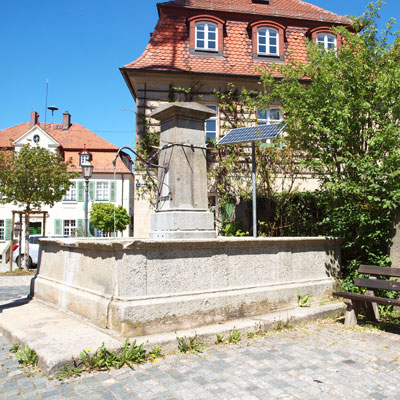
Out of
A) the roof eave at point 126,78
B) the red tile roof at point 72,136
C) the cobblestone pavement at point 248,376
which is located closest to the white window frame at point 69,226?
the red tile roof at point 72,136

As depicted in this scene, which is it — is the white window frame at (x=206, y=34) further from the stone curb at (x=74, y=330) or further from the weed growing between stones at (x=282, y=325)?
the weed growing between stones at (x=282, y=325)

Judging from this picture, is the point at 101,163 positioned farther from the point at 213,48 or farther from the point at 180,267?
the point at 180,267

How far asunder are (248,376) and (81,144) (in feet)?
106

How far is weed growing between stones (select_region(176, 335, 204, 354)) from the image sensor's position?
4.79m

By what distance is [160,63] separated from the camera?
14469 mm

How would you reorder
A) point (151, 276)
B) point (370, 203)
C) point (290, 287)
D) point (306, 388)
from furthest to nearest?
point (370, 203) → point (290, 287) → point (151, 276) → point (306, 388)

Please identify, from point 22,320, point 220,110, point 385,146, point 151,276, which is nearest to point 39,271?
point 22,320

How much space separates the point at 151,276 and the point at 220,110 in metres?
10.4

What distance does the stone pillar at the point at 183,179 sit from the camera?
6.49 meters

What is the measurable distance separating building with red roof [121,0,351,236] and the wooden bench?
29.7ft

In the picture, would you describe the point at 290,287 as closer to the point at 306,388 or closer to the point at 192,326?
the point at 192,326

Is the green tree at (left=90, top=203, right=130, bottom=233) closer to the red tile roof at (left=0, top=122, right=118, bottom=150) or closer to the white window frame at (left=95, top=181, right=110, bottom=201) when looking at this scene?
the white window frame at (left=95, top=181, right=110, bottom=201)

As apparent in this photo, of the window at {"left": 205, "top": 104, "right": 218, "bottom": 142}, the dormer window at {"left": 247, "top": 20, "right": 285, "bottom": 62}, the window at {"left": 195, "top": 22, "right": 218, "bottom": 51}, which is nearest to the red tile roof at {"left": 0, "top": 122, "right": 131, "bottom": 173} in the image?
the window at {"left": 195, "top": 22, "right": 218, "bottom": 51}

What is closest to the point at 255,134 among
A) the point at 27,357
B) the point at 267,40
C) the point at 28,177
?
the point at 27,357
